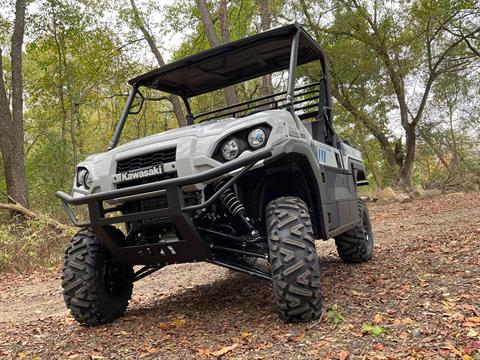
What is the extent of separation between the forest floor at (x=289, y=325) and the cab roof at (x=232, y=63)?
2.24m

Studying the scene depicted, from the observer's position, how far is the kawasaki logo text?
328 centimetres

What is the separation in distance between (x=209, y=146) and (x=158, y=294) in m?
2.72

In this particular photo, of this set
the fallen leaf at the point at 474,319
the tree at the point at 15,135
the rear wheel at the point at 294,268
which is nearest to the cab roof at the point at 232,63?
the rear wheel at the point at 294,268

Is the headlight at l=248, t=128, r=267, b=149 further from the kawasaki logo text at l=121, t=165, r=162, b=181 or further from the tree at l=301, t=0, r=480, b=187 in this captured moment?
the tree at l=301, t=0, r=480, b=187

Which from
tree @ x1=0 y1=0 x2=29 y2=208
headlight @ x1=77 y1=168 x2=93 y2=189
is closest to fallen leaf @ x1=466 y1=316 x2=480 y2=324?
headlight @ x1=77 y1=168 x2=93 y2=189

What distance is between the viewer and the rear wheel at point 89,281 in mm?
3648

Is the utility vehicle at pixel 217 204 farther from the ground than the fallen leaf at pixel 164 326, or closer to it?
farther from the ground

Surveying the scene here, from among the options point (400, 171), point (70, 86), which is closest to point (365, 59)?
point (400, 171)

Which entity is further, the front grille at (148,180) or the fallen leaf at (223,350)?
the front grille at (148,180)

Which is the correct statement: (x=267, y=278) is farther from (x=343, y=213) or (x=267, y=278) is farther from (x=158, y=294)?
(x=158, y=294)

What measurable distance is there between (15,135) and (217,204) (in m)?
10.7

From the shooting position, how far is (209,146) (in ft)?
10.5

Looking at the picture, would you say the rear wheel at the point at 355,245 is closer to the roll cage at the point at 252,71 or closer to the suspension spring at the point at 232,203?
the roll cage at the point at 252,71

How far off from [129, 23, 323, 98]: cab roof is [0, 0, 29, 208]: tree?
7861 mm
